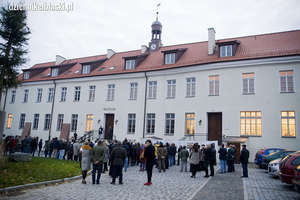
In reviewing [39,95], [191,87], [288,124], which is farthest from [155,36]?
[288,124]

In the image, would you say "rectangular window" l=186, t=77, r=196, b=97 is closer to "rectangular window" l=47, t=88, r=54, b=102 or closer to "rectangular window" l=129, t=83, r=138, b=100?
"rectangular window" l=129, t=83, r=138, b=100

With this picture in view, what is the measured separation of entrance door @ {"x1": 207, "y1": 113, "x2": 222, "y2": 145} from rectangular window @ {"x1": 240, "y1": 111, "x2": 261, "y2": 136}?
2.02 meters

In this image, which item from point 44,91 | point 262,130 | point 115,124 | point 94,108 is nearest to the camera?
point 262,130

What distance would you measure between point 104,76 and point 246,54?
16104 millimetres

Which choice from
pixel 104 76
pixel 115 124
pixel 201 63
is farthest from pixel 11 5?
pixel 201 63

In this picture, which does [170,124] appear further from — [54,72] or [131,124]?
[54,72]

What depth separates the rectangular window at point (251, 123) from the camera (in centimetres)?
2023

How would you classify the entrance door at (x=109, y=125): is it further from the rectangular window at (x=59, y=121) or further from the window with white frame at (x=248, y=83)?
the window with white frame at (x=248, y=83)

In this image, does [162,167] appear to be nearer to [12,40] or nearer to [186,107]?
[186,107]

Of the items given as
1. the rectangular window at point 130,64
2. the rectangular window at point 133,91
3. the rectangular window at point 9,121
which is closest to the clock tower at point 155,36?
the rectangular window at point 130,64

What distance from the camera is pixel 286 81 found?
1995cm

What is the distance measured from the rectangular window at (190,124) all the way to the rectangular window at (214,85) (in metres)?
2.79

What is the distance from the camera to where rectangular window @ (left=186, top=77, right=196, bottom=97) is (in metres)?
24.0

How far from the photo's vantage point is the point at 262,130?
1994 centimetres
